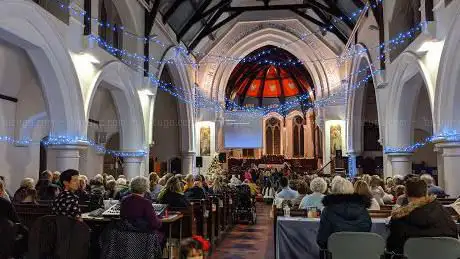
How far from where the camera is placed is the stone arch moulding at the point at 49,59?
7.63 m

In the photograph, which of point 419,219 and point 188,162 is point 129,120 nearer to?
point 188,162

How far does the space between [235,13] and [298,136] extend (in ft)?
42.4

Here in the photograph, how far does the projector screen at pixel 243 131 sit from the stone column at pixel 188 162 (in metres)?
4.85

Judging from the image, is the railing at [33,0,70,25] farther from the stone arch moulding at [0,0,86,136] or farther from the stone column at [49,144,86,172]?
the stone column at [49,144,86,172]

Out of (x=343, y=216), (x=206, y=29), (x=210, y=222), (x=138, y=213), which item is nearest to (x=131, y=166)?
(x=210, y=222)

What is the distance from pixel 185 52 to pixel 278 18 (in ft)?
16.3

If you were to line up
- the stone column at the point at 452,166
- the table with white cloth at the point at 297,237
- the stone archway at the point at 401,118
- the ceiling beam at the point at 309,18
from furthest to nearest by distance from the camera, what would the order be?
the ceiling beam at the point at 309,18 → the stone archway at the point at 401,118 → the stone column at the point at 452,166 → the table with white cloth at the point at 297,237

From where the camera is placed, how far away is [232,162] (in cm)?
2675

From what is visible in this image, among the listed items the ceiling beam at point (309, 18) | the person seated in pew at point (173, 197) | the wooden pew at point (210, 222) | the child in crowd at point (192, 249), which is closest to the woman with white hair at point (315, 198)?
the person seated in pew at point (173, 197)

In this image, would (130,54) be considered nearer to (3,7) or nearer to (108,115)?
(108,115)

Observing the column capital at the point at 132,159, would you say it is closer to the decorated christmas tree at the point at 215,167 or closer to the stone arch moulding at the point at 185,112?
the stone arch moulding at the point at 185,112

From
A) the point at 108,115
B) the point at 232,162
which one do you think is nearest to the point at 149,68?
the point at 108,115

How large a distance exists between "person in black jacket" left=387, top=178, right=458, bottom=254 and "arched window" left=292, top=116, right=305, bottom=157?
86.8ft

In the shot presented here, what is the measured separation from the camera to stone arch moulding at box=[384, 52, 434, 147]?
10.8 metres
